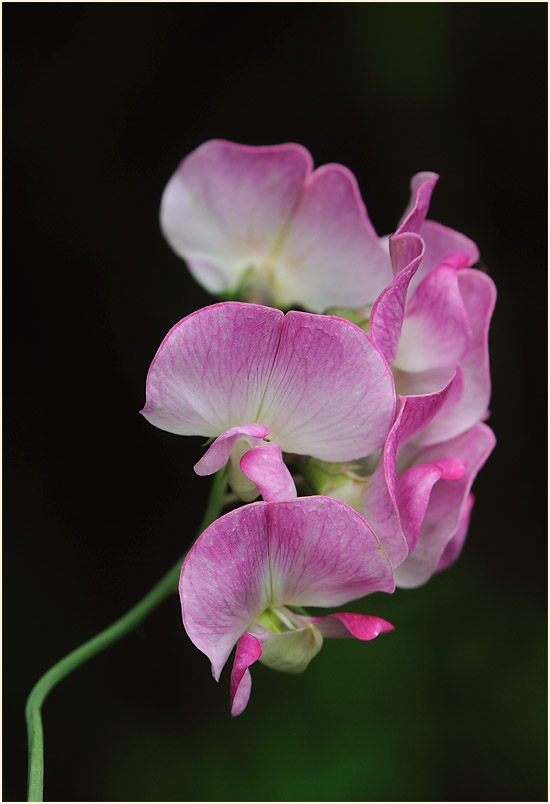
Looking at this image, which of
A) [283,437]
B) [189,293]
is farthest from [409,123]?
[283,437]

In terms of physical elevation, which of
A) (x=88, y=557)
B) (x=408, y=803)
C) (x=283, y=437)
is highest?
(x=283, y=437)

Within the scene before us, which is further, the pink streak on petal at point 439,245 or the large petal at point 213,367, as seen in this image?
the pink streak on petal at point 439,245

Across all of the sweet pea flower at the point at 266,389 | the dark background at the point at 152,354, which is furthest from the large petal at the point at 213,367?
the dark background at the point at 152,354

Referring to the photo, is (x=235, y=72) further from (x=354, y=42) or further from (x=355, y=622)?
(x=355, y=622)

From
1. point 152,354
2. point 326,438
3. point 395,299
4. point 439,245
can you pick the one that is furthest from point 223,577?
point 152,354

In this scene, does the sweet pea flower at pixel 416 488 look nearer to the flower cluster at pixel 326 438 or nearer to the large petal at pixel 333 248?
the flower cluster at pixel 326 438

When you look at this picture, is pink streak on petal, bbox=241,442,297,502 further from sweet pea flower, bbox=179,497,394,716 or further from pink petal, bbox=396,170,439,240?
pink petal, bbox=396,170,439,240
